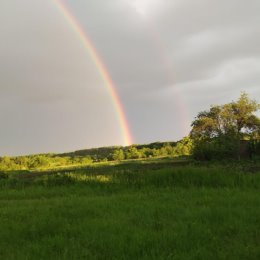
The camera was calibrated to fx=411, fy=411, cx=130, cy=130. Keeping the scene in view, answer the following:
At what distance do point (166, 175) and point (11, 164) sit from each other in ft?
214

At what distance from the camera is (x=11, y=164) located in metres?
77.6

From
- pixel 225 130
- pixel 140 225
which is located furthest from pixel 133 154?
pixel 140 225

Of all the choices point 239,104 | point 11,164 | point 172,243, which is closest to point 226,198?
point 172,243

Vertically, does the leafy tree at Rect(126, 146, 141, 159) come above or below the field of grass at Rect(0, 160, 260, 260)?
above

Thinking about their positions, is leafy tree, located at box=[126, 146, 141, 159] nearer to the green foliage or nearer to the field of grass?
the green foliage

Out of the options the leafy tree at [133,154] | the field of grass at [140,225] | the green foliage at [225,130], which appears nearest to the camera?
the field of grass at [140,225]

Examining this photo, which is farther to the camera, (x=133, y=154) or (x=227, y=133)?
(x=133, y=154)

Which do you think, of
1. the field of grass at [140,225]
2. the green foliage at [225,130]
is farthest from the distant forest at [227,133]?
the field of grass at [140,225]

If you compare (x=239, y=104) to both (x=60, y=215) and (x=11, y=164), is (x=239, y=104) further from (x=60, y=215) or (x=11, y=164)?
(x=11, y=164)

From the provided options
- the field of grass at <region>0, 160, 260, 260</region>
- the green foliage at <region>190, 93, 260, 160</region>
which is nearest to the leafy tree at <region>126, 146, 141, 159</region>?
the green foliage at <region>190, 93, 260, 160</region>

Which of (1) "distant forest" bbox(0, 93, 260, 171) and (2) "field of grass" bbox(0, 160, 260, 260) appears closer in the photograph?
(2) "field of grass" bbox(0, 160, 260, 260)

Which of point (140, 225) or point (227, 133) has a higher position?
point (227, 133)

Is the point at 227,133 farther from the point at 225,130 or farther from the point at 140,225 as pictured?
the point at 140,225

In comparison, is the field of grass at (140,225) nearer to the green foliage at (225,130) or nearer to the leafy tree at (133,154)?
the green foliage at (225,130)
